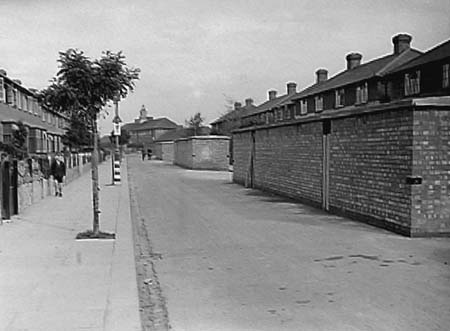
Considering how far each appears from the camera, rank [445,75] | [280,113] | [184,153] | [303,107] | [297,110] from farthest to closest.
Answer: [280,113] → [297,110] → [303,107] → [184,153] → [445,75]

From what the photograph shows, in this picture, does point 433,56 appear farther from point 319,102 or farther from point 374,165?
point 374,165

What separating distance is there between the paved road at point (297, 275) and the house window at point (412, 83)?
23.7 metres

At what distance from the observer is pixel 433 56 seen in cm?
3303

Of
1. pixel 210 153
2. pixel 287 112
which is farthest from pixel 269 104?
pixel 210 153

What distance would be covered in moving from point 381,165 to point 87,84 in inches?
228

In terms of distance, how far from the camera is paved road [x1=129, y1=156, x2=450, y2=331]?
5.62m

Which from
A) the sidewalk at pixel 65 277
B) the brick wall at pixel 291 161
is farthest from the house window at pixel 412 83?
the sidewalk at pixel 65 277

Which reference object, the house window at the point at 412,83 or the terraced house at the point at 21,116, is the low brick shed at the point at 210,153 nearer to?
the terraced house at the point at 21,116

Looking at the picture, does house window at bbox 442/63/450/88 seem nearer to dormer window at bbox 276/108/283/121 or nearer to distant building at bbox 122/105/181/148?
dormer window at bbox 276/108/283/121

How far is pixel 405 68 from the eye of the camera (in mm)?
35594

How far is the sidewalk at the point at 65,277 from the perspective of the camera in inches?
220

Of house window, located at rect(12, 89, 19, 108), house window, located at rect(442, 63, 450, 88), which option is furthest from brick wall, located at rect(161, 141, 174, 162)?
house window, located at rect(442, 63, 450, 88)

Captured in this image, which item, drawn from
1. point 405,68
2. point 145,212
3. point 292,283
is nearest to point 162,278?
point 292,283

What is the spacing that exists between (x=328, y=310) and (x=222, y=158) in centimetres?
3480
